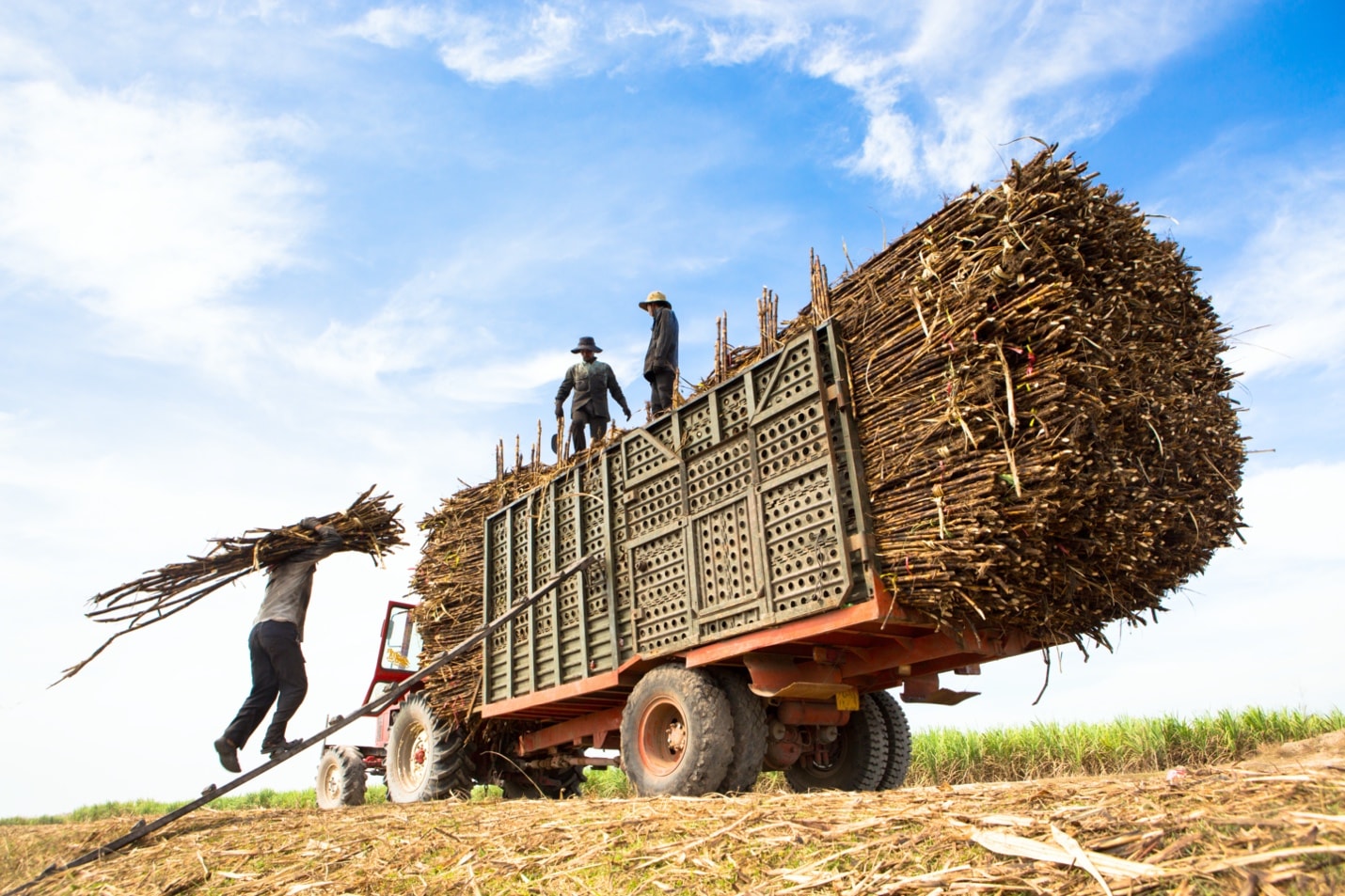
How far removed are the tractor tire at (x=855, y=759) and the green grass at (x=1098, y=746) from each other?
573 mm

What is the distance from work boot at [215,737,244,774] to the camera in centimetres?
745

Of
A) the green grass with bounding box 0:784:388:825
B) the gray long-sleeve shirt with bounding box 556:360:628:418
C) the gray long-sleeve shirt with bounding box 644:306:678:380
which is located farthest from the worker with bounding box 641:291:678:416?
the green grass with bounding box 0:784:388:825

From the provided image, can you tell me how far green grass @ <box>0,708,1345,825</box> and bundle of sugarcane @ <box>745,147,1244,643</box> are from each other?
10.5 feet

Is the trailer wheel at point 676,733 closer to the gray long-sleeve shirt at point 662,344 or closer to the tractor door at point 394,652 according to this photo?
the gray long-sleeve shirt at point 662,344

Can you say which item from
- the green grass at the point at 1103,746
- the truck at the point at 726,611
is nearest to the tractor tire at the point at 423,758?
the truck at the point at 726,611

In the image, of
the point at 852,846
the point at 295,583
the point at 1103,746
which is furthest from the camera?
the point at 1103,746

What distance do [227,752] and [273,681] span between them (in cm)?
65

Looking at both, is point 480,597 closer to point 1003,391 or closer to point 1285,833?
point 1003,391

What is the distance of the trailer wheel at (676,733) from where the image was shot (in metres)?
6.53

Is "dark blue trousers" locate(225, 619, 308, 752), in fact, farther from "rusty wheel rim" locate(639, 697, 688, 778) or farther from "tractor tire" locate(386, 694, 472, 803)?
"rusty wheel rim" locate(639, 697, 688, 778)

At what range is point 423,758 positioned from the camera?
10531 mm

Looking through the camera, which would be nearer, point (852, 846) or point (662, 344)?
point (852, 846)

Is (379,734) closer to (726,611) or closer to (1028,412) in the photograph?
(726,611)

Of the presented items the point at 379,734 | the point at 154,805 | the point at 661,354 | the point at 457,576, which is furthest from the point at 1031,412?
the point at 154,805
